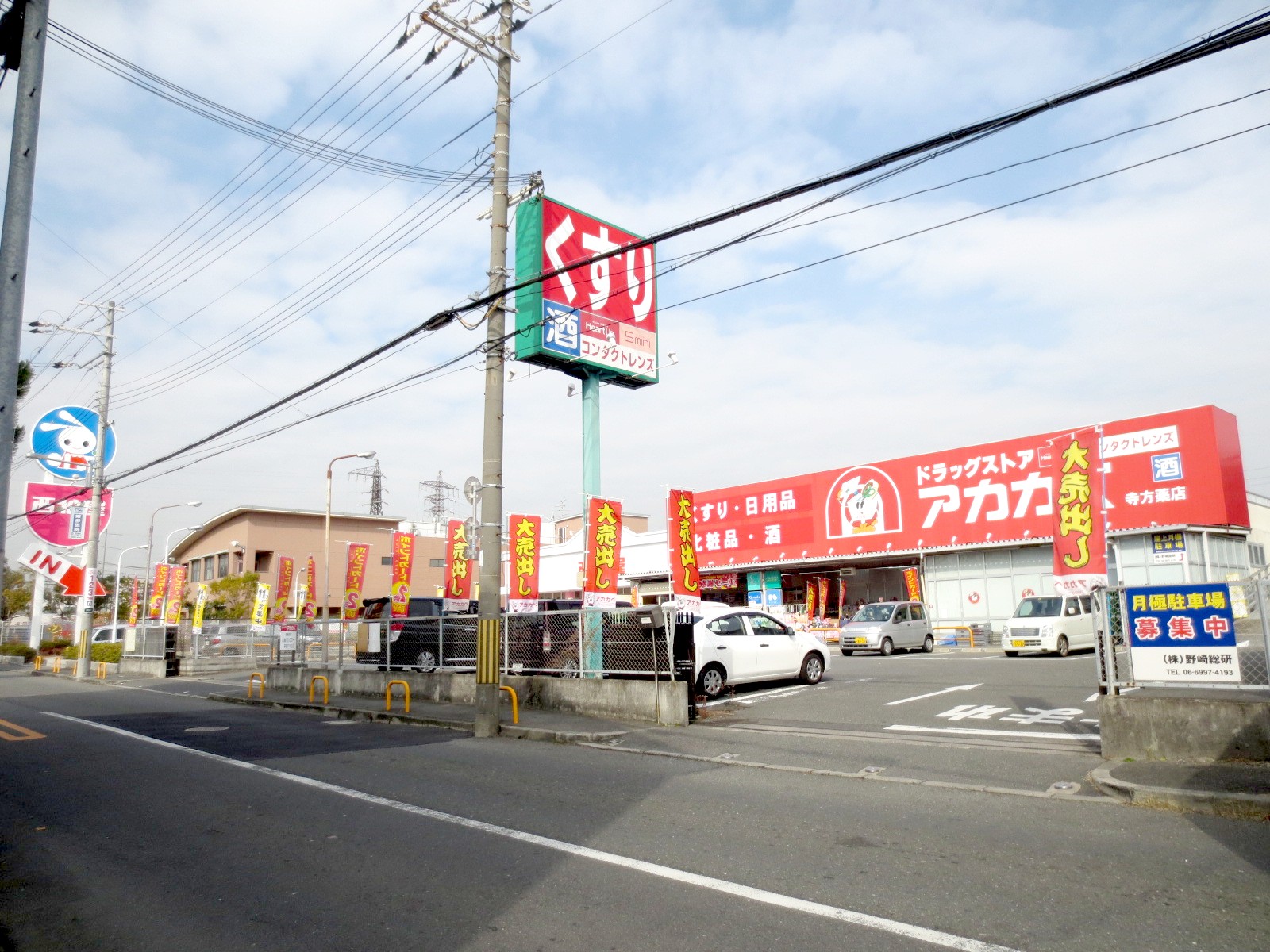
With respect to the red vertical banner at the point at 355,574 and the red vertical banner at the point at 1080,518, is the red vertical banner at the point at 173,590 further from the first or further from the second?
the red vertical banner at the point at 1080,518

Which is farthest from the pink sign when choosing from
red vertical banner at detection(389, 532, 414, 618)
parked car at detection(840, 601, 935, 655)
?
parked car at detection(840, 601, 935, 655)

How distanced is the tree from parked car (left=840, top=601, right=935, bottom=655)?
143 feet

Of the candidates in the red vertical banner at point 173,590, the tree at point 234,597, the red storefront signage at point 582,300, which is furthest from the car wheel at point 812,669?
the tree at point 234,597

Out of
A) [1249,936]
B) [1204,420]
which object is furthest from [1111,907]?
[1204,420]

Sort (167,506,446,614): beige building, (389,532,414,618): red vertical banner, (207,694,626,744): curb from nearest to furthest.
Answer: (207,694,626,744): curb < (389,532,414,618): red vertical banner < (167,506,446,614): beige building

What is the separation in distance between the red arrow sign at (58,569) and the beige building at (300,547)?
3018 centimetres

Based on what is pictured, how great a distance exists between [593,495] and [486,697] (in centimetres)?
734

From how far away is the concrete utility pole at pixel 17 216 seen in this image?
6.61 m

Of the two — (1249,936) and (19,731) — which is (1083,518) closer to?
(1249,936)

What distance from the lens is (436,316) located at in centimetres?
1383

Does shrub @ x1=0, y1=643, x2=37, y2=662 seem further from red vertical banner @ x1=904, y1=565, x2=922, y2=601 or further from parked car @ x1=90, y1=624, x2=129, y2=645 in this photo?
red vertical banner @ x1=904, y1=565, x2=922, y2=601

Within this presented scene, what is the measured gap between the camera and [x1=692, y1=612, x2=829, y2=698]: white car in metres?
15.4

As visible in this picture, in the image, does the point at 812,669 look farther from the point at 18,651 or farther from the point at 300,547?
the point at 300,547

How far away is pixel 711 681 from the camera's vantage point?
1541 centimetres
